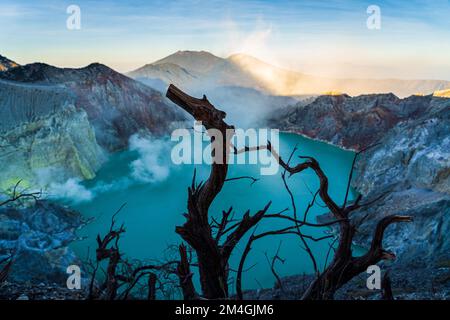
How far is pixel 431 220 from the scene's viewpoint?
10328 millimetres

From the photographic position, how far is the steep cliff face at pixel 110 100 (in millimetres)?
22341

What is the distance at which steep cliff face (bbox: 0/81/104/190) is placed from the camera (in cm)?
1524

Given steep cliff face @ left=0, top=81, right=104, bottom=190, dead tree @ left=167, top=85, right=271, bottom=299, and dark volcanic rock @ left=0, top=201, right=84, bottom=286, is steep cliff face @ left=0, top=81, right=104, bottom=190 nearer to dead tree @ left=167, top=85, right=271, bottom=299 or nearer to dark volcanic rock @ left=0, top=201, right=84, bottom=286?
dark volcanic rock @ left=0, top=201, right=84, bottom=286

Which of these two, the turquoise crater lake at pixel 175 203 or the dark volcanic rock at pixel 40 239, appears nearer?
the dark volcanic rock at pixel 40 239

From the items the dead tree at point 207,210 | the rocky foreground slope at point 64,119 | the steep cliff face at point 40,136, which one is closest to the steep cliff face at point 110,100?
the rocky foreground slope at point 64,119

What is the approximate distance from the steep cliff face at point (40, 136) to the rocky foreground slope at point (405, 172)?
1090 cm

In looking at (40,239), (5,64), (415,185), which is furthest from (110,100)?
(415,185)

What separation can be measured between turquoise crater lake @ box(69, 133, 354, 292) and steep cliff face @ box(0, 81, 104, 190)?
1.37m

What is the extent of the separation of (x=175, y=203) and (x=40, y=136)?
545 centimetres

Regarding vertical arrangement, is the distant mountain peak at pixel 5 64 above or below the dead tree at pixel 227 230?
above

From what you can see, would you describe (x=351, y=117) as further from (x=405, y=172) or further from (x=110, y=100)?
(x=110, y=100)

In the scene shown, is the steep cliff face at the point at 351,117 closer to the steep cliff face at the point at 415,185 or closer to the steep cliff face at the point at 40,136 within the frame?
the steep cliff face at the point at 415,185

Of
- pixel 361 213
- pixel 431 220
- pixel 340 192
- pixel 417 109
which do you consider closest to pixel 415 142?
pixel 340 192
